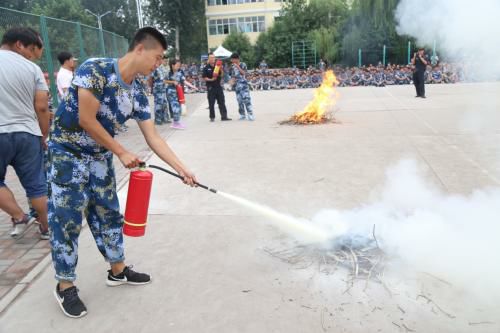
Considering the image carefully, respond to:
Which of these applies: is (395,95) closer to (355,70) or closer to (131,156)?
(355,70)

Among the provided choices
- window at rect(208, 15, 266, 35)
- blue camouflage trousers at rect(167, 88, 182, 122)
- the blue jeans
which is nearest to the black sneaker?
the blue jeans

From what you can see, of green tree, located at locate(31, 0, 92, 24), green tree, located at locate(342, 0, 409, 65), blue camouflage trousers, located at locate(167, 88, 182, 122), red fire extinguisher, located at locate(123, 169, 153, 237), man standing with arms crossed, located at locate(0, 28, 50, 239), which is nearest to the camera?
red fire extinguisher, located at locate(123, 169, 153, 237)

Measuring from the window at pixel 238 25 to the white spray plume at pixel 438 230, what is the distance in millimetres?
44709

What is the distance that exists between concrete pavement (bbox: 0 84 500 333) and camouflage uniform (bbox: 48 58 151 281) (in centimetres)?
53

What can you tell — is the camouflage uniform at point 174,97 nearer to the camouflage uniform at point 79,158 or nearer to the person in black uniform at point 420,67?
the camouflage uniform at point 79,158

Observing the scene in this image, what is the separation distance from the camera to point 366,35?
19.2 metres

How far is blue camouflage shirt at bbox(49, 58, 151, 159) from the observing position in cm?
252

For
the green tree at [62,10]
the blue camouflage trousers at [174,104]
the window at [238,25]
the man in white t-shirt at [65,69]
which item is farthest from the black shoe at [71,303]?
the green tree at [62,10]

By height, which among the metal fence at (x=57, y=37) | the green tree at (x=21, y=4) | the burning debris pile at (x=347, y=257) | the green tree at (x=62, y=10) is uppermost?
the green tree at (x=21, y=4)

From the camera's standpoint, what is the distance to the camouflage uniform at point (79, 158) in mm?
2572

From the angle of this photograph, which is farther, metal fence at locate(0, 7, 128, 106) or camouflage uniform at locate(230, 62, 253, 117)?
camouflage uniform at locate(230, 62, 253, 117)

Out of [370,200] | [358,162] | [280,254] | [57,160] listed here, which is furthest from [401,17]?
[57,160]

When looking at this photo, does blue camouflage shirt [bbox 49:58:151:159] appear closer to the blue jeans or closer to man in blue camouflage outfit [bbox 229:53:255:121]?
the blue jeans

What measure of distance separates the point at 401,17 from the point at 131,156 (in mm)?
5422
